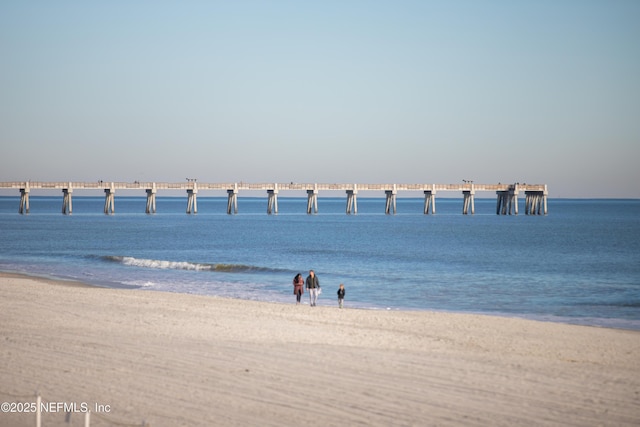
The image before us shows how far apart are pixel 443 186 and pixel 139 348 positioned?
100 metres

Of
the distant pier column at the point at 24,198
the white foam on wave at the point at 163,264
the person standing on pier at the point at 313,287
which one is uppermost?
the distant pier column at the point at 24,198

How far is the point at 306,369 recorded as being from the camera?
13.6m

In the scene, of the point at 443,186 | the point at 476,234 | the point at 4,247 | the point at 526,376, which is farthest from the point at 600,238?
the point at 526,376

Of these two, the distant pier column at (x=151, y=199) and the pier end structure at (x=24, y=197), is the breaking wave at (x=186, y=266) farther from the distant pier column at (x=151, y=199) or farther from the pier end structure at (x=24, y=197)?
the distant pier column at (x=151, y=199)

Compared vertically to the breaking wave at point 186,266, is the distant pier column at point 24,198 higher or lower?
higher

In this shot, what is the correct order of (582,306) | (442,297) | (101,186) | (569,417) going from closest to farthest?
(569,417) → (582,306) → (442,297) → (101,186)

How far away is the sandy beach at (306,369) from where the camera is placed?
10836 mm

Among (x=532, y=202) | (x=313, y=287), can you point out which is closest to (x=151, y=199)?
(x=532, y=202)

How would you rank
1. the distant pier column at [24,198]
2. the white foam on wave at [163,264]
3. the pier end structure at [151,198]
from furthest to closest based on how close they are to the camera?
the pier end structure at [151,198], the distant pier column at [24,198], the white foam on wave at [163,264]

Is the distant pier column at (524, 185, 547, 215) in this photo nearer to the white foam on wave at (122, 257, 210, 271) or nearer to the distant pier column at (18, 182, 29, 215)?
the distant pier column at (18, 182, 29, 215)

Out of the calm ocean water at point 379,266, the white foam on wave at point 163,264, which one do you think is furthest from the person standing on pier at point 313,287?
the white foam on wave at point 163,264

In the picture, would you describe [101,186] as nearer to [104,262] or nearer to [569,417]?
[104,262]

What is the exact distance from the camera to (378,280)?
36031mm

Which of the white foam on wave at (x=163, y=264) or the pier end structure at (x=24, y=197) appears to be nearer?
the white foam on wave at (x=163, y=264)
